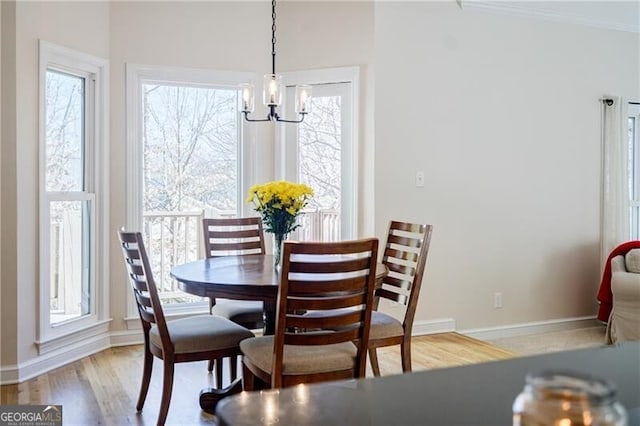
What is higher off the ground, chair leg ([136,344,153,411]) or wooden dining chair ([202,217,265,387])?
wooden dining chair ([202,217,265,387])

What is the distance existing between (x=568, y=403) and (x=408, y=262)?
2.72 metres

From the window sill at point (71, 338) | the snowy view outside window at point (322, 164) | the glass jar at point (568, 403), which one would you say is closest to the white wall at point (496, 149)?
the snowy view outside window at point (322, 164)

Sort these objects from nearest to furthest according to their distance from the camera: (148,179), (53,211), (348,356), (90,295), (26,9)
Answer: (348,356) < (26,9) < (53,211) < (90,295) < (148,179)

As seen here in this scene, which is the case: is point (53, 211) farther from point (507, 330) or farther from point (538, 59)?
point (538, 59)

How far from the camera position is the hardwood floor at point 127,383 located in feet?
9.87

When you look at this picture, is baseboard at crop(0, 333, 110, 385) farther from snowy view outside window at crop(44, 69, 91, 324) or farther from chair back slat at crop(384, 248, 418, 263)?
chair back slat at crop(384, 248, 418, 263)

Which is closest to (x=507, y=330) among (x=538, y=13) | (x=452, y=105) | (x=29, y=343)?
(x=452, y=105)

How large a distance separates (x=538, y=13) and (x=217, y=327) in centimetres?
394

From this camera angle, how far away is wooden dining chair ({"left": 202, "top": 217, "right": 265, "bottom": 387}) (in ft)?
11.3

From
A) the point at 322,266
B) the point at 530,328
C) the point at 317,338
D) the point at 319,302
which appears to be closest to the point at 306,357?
the point at 317,338

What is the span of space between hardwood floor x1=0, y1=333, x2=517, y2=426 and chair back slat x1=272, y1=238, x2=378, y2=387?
0.91 m

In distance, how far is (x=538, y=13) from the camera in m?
4.96

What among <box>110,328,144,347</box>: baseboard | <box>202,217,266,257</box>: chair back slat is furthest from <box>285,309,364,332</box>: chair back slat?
<box>110,328,144,347</box>: baseboard

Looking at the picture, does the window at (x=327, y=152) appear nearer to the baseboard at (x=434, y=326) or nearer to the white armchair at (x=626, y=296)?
the baseboard at (x=434, y=326)
